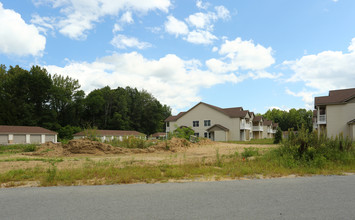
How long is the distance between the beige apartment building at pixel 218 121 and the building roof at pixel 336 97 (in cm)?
1386

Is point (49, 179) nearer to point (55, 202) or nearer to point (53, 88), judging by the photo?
point (55, 202)

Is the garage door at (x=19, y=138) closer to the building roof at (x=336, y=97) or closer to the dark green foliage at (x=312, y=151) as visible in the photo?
the dark green foliage at (x=312, y=151)

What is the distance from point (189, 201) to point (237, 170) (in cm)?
389

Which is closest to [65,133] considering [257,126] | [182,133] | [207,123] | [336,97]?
[207,123]

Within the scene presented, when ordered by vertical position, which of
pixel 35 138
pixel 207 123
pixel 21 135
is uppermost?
pixel 207 123

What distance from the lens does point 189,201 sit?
5176mm

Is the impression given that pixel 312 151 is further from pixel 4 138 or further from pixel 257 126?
pixel 4 138

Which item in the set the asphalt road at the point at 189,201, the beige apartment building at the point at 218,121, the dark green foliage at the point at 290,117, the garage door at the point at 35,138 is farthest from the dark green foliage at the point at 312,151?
the dark green foliage at the point at 290,117

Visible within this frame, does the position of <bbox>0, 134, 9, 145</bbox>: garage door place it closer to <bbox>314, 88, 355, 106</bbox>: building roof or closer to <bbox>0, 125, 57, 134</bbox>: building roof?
<bbox>0, 125, 57, 134</bbox>: building roof

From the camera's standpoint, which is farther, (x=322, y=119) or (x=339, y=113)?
(x=322, y=119)

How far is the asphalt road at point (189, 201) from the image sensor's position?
444cm

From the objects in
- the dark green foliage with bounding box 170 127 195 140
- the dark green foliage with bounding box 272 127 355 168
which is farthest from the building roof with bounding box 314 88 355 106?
the dark green foliage with bounding box 272 127 355 168

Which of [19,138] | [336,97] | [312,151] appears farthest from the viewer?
[19,138]

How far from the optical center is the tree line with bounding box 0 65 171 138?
180 ft
